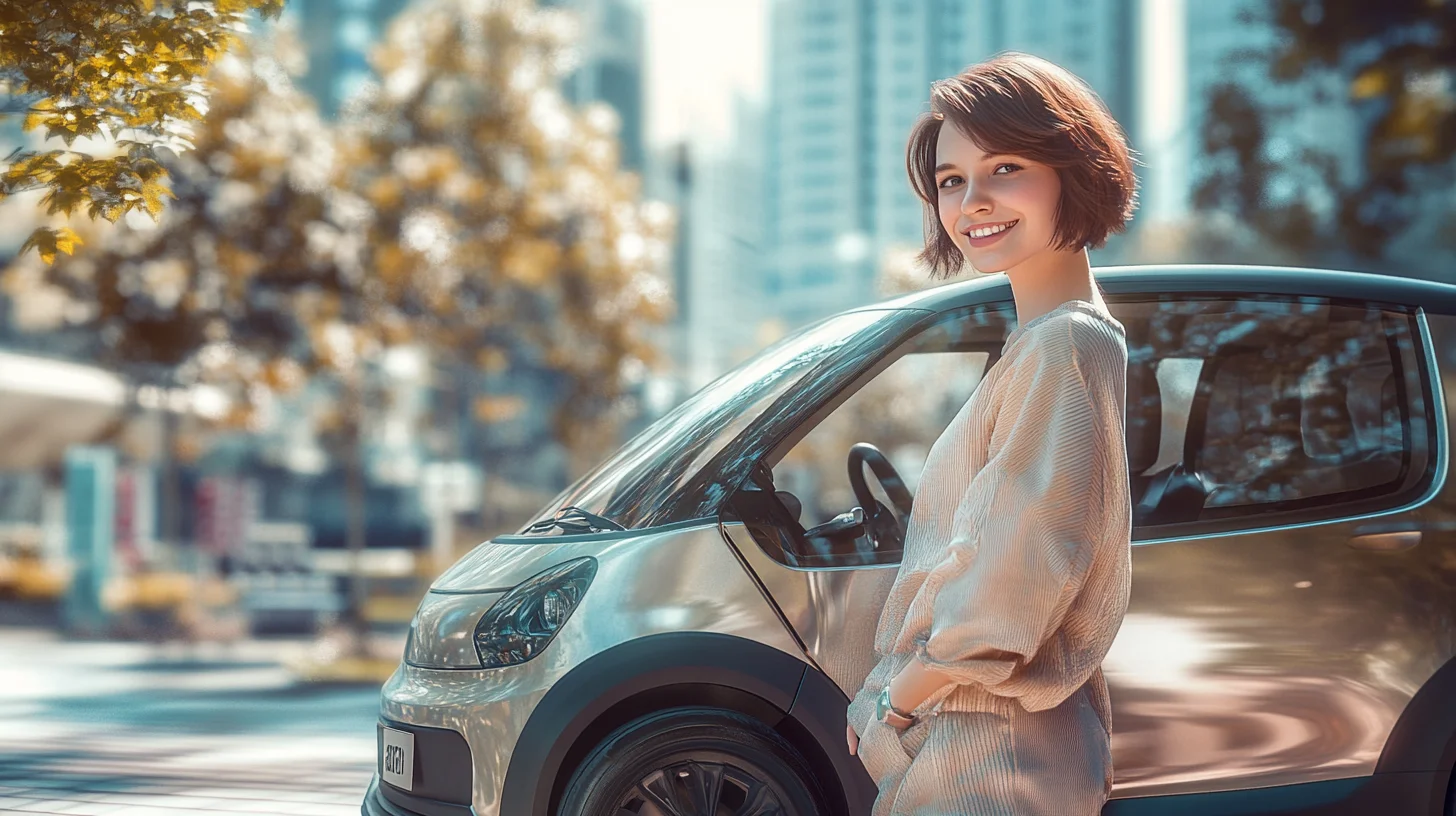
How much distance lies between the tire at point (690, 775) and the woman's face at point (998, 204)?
1310 millimetres

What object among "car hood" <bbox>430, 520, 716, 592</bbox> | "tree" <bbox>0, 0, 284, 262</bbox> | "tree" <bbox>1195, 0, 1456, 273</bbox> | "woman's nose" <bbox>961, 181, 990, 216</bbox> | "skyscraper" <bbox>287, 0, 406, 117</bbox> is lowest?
"car hood" <bbox>430, 520, 716, 592</bbox>

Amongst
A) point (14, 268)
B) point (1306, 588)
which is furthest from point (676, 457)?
point (14, 268)

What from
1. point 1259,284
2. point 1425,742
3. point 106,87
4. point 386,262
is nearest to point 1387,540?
point 1425,742

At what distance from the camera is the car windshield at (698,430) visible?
3.27m

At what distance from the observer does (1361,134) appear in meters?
17.3

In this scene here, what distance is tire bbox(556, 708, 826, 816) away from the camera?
9.77ft

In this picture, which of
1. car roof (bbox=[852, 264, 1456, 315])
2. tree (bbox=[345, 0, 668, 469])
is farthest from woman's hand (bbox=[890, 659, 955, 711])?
tree (bbox=[345, 0, 668, 469])

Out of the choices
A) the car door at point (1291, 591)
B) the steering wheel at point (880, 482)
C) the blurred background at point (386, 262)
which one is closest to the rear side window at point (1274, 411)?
the car door at point (1291, 591)

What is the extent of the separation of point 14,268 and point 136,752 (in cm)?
967

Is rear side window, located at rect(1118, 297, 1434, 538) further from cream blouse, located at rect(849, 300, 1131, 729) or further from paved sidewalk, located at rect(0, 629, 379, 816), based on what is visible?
paved sidewalk, located at rect(0, 629, 379, 816)

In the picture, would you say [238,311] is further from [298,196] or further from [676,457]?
[676,457]

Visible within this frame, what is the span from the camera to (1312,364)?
3.75 metres

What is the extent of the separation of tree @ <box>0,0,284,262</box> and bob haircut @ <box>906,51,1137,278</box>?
2170mm

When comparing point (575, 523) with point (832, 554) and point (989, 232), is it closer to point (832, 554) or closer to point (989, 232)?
point (832, 554)
